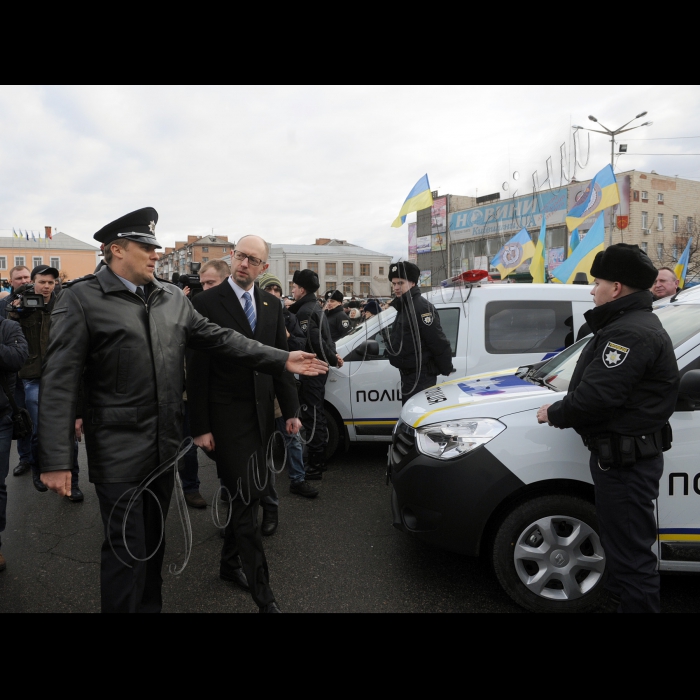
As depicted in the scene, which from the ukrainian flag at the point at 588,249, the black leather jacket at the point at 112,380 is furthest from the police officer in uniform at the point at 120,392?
the ukrainian flag at the point at 588,249

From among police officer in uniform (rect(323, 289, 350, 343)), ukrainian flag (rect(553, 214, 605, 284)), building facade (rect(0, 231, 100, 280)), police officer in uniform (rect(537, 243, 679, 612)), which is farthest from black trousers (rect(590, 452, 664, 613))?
building facade (rect(0, 231, 100, 280))

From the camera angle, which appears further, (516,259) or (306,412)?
(516,259)

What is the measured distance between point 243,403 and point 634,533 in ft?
6.67

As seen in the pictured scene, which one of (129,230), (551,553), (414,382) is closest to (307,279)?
(414,382)

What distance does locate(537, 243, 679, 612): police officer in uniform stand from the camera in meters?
2.36

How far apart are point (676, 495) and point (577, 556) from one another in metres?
0.59

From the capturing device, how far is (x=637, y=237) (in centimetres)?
3256

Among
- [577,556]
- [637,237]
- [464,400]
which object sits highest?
[637,237]

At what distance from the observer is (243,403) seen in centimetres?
301

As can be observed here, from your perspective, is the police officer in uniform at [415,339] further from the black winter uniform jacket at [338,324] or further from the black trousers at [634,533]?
the black trousers at [634,533]

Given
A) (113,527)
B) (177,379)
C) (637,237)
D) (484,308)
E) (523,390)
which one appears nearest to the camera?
(113,527)

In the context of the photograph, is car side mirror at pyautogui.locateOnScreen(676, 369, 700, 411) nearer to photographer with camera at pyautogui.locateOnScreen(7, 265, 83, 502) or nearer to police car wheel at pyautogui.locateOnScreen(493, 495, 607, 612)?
police car wheel at pyautogui.locateOnScreen(493, 495, 607, 612)

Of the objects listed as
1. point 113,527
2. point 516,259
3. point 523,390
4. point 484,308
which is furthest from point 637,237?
point 113,527

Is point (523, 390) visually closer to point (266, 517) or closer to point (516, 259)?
point (266, 517)
